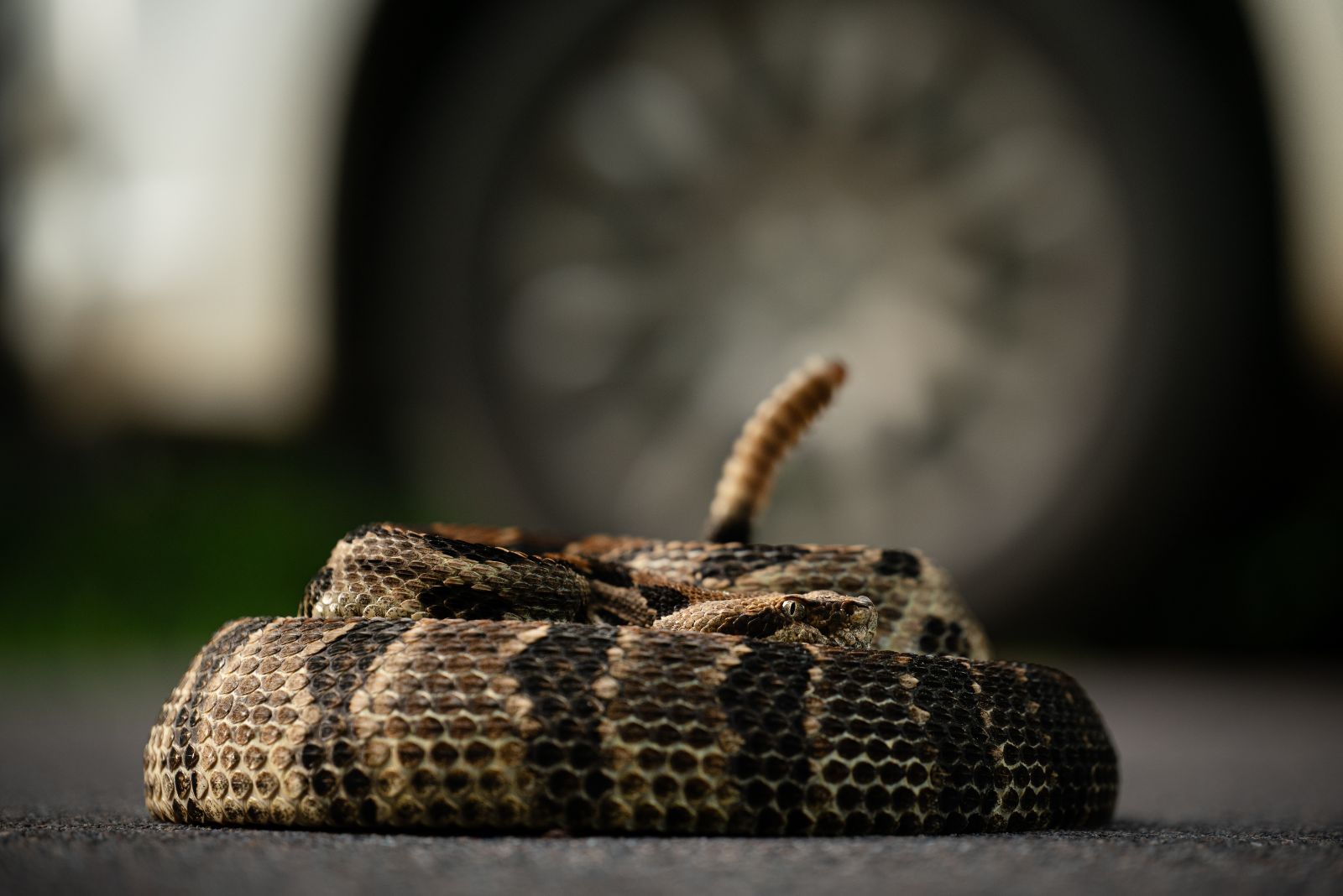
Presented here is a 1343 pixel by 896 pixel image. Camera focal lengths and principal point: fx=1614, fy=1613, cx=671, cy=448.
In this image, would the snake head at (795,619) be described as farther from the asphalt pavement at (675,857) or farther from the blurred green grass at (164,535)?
the blurred green grass at (164,535)

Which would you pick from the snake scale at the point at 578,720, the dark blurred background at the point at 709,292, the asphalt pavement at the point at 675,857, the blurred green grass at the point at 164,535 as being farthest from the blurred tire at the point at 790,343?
the snake scale at the point at 578,720

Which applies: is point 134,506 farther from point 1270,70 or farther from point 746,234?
point 1270,70

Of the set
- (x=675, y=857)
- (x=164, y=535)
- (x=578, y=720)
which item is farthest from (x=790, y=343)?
(x=675, y=857)

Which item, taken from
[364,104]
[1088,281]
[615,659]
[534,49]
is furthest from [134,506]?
[615,659]

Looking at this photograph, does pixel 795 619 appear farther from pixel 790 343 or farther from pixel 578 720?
pixel 790 343

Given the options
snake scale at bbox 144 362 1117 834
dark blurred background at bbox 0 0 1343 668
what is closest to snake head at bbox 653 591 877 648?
snake scale at bbox 144 362 1117 834

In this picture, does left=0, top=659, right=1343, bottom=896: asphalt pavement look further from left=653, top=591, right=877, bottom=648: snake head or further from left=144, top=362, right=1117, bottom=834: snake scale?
left=653, top=591, right=877, bottom=648: snake head
